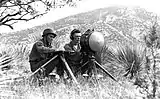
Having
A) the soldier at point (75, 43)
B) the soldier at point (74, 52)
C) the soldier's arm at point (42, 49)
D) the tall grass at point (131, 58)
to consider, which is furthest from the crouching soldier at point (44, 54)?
the tall grass at point (131, 58)

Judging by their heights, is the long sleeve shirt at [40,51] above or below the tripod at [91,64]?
above

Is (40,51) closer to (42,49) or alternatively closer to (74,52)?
(42,49)

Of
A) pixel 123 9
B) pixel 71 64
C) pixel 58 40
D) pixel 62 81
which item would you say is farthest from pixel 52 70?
pixel 123 9

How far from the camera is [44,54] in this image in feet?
14.6

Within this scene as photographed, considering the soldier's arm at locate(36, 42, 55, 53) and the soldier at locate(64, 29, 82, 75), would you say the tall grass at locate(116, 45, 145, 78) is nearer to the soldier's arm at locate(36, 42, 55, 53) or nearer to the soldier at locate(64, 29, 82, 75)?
the soldier at locate(64, 29, 82, 75)

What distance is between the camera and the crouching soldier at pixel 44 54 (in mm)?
4252

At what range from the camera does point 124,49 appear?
5.60m

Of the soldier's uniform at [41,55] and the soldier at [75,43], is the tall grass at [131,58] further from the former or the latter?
the soldier's uniform at [41,55]

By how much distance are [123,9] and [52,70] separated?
87.0 meters

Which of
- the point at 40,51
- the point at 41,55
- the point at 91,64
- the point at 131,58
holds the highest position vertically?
the point at 40,51

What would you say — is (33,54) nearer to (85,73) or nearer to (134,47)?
(85,73)

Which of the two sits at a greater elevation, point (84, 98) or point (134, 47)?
point (84, 98)

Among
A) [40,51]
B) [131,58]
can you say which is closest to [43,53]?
[40,51]

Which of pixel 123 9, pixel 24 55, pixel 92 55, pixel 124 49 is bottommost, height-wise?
pixel 123 9
